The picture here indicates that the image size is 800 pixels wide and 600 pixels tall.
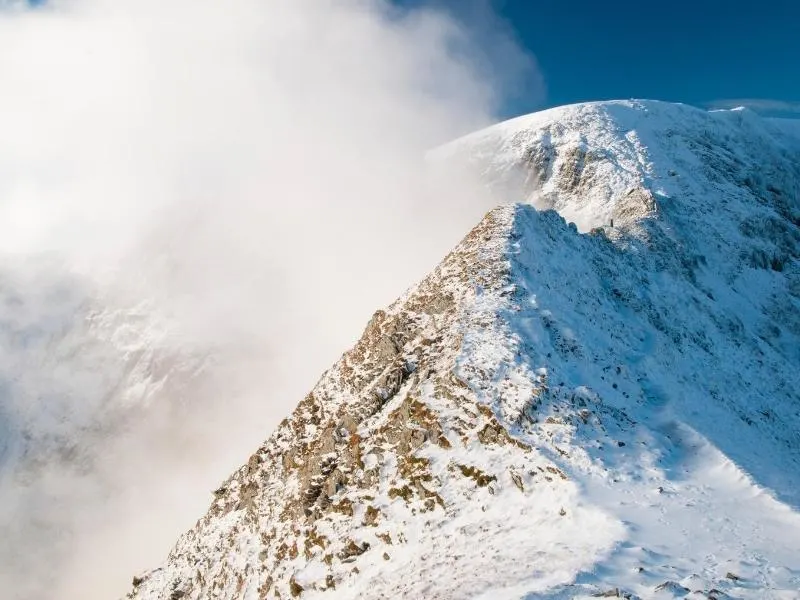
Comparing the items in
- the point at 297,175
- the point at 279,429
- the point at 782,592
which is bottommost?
the point at 782,592

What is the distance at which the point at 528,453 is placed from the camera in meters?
23.9

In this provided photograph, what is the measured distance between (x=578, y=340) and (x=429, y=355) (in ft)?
28.6

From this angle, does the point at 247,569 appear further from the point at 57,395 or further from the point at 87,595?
the point at 57,395

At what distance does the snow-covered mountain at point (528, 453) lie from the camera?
18.8 metres

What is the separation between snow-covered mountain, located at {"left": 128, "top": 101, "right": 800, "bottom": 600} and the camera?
18.8 meters

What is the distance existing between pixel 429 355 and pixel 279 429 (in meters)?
11.7

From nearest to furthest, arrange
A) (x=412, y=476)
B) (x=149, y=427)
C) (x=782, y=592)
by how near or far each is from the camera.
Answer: (x=782, y=592), (x=412, y=476), (x=149, y=427)

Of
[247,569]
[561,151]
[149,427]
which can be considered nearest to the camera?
[247,569]

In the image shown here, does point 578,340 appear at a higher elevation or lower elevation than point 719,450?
higher

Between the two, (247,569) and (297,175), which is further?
(297,175)

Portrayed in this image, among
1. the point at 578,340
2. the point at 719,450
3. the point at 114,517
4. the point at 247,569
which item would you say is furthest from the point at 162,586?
the point at 114,517

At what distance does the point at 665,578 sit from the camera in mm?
16344

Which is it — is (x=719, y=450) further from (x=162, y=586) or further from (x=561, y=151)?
(x=561, y=151)

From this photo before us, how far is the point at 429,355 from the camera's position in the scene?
31.3 m
